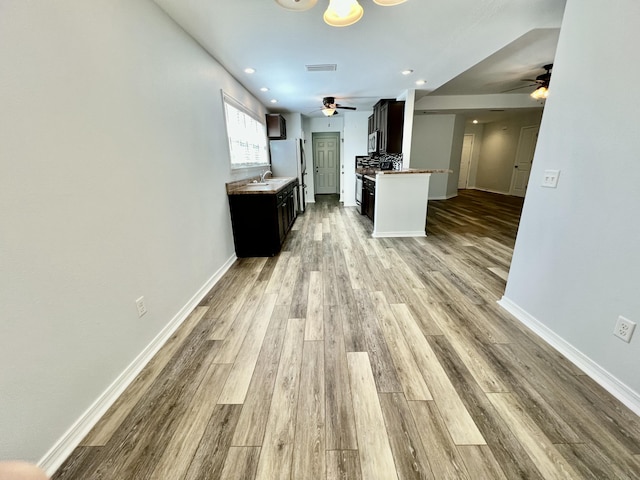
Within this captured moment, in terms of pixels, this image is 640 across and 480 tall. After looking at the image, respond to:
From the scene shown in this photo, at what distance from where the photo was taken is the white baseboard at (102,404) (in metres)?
1.11

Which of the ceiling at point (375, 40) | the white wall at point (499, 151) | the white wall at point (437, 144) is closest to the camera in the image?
the ceiling at point (375, 40)

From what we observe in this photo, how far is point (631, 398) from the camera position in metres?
1.32

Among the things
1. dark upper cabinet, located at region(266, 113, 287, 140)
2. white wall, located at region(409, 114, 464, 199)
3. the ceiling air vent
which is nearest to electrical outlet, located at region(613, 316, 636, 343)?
the ceiling air vent

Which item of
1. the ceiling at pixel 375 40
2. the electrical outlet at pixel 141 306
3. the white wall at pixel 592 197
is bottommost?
the electrical outlet at pixel 141 306

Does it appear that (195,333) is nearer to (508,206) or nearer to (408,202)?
(408,202)

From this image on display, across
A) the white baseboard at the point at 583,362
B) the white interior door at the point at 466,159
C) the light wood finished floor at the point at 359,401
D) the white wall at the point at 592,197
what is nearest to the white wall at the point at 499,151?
the white interior door at the point at 466,159

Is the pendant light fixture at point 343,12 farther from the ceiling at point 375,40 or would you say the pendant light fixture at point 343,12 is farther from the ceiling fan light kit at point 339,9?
the ceiling at point 375,40

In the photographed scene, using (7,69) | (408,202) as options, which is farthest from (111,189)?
(408,202)

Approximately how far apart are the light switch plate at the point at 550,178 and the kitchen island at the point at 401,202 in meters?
2.23

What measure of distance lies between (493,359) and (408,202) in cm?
290

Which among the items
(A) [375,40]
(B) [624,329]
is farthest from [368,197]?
(B) [624,329]

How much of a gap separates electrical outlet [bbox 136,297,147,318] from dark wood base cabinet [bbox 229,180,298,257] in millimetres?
1805

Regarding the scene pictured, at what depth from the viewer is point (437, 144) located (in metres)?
7.60

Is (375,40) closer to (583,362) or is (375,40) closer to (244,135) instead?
(244,135)
